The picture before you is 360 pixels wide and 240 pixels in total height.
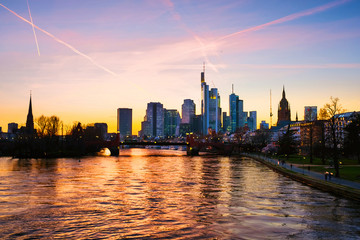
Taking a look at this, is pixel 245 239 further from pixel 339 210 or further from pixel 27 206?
pixel 27 206

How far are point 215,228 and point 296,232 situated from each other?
237 inches

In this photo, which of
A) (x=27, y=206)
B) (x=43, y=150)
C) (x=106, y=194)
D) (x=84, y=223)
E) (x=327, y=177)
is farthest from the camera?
(x=43, y=150)

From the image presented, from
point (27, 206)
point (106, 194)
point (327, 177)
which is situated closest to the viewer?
point (27, 206)

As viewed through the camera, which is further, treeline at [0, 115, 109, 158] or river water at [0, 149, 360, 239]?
treeline at [0, 115, 109, 158]

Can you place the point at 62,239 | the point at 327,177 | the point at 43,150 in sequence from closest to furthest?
the point at 62,239 < the point at 327,177 < the point at 43,150

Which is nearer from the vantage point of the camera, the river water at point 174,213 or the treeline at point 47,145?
the river water at point 174,213

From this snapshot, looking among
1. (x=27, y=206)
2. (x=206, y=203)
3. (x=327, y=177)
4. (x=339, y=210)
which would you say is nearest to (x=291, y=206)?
(x=339, y=210)

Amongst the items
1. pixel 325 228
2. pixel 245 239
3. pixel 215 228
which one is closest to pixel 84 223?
pixel 215 228

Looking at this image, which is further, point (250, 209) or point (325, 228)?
point (250, 209)

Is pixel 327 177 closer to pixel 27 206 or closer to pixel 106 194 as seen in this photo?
pixel 106 194

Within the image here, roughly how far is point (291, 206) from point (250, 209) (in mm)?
4786

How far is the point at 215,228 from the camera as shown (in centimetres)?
3000

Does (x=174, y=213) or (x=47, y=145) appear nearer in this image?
(x=174, y=213)

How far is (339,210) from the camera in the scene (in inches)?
1433
